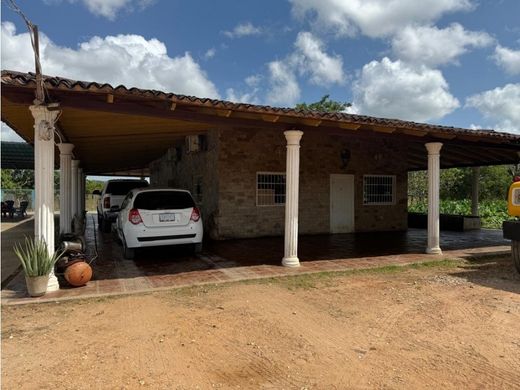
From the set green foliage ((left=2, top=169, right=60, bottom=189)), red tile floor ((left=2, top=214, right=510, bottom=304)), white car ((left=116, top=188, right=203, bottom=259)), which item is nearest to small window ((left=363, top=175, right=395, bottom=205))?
red tile floor ((left=2, top=214, right=510, bottom=304))

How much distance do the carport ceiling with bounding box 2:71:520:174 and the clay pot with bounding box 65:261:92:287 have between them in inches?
98.0

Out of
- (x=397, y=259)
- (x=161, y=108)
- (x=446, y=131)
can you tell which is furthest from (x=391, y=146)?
(x=161, y=108)

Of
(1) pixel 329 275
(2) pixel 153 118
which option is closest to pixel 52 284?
(2) pixel 153 118

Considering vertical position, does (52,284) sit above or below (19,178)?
below

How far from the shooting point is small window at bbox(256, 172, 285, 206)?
38.9 feet

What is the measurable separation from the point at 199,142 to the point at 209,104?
248 inches

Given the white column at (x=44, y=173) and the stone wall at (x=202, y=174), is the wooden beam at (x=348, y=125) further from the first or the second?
the white column at (x=44, y=173)

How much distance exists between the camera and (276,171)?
39.6 ft

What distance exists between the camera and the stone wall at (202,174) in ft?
37.7

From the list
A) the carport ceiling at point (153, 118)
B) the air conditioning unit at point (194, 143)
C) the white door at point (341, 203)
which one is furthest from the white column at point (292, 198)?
the white door at point (341, 203)

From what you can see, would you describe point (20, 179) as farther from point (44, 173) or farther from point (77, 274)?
point (77, 274)

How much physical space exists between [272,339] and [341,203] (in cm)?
972

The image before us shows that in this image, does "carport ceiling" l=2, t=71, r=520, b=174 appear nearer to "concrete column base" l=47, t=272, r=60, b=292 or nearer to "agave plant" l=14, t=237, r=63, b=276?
"agave plant" l=14, t=237, r=63, b=276

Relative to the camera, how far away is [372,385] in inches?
123
